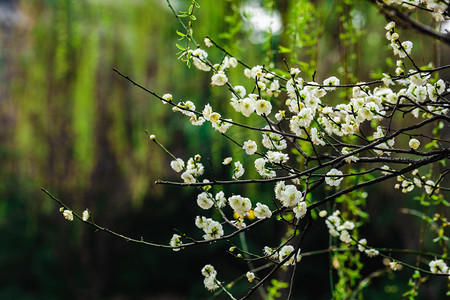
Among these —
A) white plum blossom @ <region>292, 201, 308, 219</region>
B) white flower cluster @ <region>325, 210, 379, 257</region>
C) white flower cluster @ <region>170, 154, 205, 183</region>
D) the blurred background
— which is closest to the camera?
white plum blossom @ <region>292, 201, 308, 219</region>

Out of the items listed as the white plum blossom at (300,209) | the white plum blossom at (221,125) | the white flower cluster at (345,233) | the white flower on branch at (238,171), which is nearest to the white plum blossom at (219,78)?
the white plum blossom at (221,125)

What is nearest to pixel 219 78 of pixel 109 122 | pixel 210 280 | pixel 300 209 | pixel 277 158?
pixel 277 158

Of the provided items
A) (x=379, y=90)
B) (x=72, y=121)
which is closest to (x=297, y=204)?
(x=379, y=90)

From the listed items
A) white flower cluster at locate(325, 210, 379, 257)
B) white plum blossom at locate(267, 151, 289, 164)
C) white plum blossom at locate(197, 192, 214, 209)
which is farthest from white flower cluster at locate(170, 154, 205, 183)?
white flower cluster at locate(325, 210, 379, 257)

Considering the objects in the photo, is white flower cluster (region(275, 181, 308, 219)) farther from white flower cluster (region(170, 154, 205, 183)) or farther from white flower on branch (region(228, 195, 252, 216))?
white flower cluster (region(170, 154, 205, 183))

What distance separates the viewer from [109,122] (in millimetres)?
3174

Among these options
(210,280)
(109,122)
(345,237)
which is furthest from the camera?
(109,122)

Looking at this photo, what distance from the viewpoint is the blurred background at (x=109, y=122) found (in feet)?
7.87

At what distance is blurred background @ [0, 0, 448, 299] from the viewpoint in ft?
7.87

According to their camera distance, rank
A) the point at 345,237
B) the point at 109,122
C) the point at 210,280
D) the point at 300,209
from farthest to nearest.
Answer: the point at 109,122, the point at 345,237, the point at 210,280, the point at 300,209

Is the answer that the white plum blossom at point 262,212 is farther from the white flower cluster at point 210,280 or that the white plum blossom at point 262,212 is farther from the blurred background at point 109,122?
the blurred background at point 109,122

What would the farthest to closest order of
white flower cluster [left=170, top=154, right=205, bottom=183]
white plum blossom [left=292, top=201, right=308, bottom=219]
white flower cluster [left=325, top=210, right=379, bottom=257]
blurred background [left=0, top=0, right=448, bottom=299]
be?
blurred background [left=0, top=0, right=448, bottom=299] < white flower cluster [left=325, top=210, right=379, bottom=257] < white flower cluster [left=170, top=154, right=205, bottom=183] < white plum blossom [left=292, top=201, right=308, bottom=219]

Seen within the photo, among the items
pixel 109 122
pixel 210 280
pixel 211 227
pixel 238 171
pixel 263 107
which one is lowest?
pixel 210 280

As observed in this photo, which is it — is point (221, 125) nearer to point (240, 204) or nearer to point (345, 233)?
point (240, 204)
